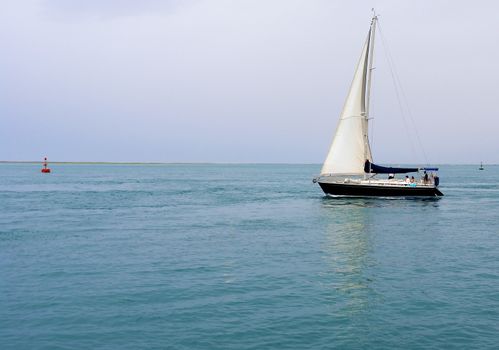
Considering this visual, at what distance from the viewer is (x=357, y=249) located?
86.8 feet

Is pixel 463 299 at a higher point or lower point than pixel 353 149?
lower

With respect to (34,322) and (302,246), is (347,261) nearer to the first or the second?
(302,246)

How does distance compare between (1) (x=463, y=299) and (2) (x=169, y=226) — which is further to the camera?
(2) (x=169, y=226)

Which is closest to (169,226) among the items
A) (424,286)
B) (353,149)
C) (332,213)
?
(332,213)

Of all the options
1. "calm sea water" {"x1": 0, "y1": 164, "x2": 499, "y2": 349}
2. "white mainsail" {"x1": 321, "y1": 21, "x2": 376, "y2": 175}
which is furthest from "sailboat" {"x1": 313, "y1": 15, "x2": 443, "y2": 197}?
"calm sea water" {"x1": 0, "y1": 164, "x2": 499, "y2": 349}

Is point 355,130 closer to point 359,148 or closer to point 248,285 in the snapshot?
point 359,148

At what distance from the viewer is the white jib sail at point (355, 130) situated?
54.7 metres

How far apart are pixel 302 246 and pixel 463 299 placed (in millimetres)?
11541

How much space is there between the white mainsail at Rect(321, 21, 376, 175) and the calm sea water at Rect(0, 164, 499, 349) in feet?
60.3

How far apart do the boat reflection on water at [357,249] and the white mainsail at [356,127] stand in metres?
5.09

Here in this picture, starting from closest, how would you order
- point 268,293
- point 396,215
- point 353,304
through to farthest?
point 353,304
point 268,293
point 396,215

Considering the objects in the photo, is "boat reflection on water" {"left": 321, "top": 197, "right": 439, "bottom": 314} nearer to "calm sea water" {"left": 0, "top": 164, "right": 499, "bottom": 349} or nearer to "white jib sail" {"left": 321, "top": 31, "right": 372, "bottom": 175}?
"calm sea water" {"left": 0, "top": 164, "right": 499, "bottom": 349}

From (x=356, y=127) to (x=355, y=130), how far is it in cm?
35

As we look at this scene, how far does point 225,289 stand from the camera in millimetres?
17938
